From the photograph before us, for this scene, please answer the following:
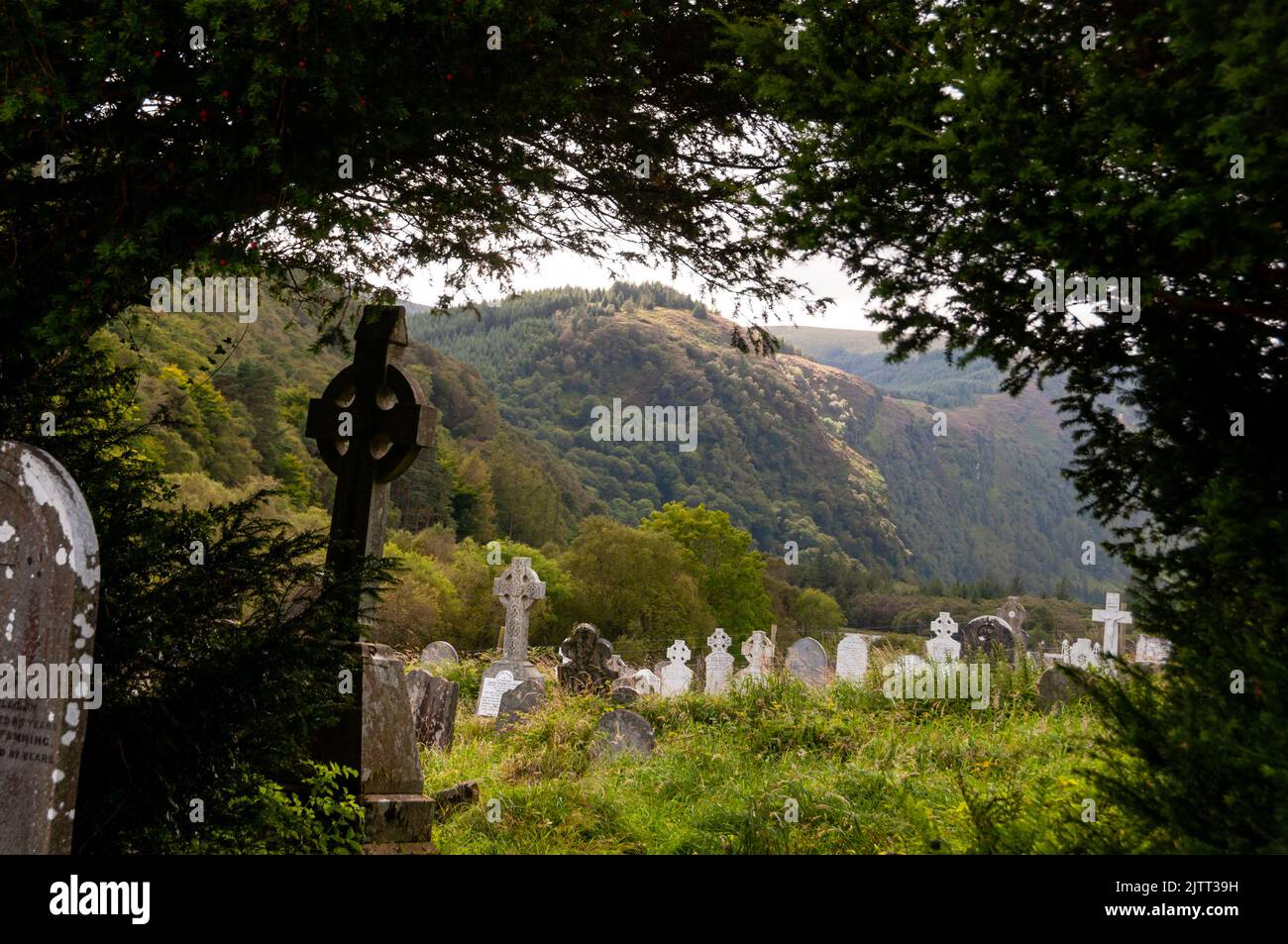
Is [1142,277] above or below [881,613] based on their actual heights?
above

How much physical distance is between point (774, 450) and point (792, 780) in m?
84.8

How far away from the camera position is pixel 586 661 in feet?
47.4

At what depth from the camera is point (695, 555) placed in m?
47.4

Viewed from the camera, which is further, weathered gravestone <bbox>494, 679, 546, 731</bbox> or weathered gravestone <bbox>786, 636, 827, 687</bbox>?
weathered gravestone <bbox>786, 636, 827, 687</bbox>

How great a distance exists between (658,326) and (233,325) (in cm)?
6720

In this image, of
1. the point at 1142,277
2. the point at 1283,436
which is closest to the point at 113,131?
the point at 1142,277

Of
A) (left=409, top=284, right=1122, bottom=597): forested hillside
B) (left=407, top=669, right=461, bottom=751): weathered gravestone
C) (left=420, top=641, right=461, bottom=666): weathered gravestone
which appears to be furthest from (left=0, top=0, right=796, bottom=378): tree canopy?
(left=409, top=284, right=1122, bottom=597): forested hillside

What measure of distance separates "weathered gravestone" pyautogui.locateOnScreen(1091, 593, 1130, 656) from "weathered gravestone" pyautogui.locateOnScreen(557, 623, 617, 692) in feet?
23.7

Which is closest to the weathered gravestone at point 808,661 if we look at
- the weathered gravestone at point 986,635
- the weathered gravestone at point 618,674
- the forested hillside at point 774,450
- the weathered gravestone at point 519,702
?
the weathered gravestone at point 986,635

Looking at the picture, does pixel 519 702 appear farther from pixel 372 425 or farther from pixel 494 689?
pixel 372 425

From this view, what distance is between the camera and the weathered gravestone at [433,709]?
1145 centimetres

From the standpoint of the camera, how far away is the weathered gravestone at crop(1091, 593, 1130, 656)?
1500 centimetres

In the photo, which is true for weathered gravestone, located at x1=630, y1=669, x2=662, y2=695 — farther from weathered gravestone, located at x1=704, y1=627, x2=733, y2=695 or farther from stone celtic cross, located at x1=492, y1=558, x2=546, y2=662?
stone celtic cross, located at x1=492, y1=558, x2=546, y2=662
